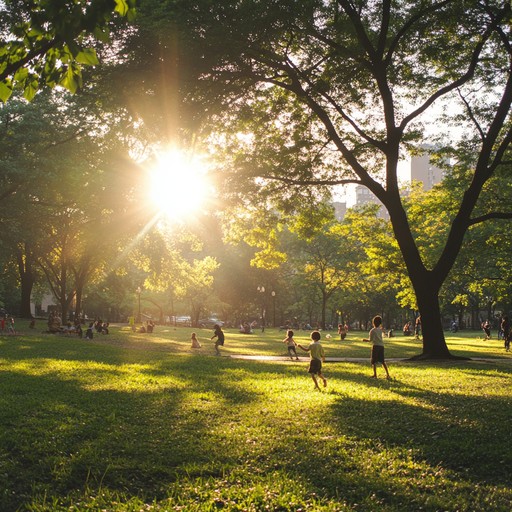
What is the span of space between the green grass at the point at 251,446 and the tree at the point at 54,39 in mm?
4325

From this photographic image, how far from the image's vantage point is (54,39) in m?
4.67

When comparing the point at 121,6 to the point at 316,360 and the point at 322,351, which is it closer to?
the point at 316,360

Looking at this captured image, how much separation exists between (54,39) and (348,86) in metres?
17.1

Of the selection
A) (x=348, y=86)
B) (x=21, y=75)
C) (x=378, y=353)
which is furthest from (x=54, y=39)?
(x=348, y=86)

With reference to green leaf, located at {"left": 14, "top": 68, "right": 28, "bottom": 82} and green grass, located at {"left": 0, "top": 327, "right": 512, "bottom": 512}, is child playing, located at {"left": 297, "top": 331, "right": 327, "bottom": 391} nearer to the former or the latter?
green grass, located at {"left": 0, "top": 327, "right": 512, "bottom": 512}

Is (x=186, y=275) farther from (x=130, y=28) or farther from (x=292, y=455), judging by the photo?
(x=292, y=455)

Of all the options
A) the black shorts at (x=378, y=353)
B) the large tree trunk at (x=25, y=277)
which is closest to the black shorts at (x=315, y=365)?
the black shorts at (x=378, y=353)

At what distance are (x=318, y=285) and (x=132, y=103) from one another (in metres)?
52.9

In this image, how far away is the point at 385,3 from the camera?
1706 cm

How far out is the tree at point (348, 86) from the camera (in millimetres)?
15906

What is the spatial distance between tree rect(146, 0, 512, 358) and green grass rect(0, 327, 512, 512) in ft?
31.2

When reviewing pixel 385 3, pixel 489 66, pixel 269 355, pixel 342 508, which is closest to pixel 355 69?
pixel 385 3

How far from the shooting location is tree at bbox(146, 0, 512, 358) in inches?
626

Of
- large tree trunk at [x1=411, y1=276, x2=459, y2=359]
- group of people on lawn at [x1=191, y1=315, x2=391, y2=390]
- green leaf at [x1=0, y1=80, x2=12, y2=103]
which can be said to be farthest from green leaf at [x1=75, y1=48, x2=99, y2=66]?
large tree trunk at [x1=411, y1=276, x2=459, y2=359]
